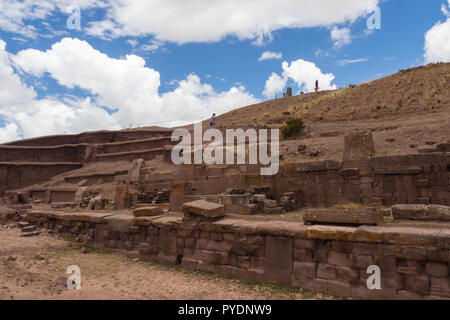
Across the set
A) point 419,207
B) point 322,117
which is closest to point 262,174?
point 419,207

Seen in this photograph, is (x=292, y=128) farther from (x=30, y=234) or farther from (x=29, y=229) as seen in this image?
(x=30, y=234)

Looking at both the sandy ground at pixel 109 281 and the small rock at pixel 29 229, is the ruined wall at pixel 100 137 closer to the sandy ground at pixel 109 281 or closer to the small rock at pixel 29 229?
the small rock at pixel 29 229

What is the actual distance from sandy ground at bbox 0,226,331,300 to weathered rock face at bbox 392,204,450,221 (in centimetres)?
248

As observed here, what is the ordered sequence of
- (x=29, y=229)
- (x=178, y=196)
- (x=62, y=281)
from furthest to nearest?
(x=29, y=229) → (x=178, y=196) → (x=62, y=281)

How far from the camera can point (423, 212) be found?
5891 mm

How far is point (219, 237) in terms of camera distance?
22.3 feet

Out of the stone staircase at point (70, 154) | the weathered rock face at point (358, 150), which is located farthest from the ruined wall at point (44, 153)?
the weathered rock face at point (358, 150)

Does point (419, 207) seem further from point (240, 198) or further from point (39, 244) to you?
point (39, 244)

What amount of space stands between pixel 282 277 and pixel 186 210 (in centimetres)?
284

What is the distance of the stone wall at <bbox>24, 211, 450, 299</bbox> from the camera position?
184 inches

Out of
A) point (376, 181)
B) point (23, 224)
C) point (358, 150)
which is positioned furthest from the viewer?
point (23, 224)

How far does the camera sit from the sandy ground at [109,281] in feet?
17.6

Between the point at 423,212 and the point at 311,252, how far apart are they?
236 cm

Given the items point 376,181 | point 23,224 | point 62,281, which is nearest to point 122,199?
point 23,224
